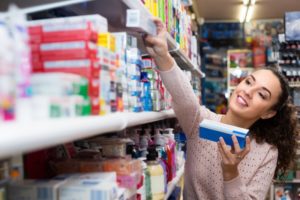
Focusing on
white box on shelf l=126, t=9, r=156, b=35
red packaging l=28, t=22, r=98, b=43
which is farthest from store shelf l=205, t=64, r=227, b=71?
red packaging l=28, t=22, r=98, b=43

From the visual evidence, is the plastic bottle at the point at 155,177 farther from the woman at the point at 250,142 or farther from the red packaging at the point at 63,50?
the red packaging at the point at 63,50

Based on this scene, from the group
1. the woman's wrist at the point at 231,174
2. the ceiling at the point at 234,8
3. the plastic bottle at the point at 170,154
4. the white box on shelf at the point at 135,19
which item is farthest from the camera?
the ceiling at the point at 234,8

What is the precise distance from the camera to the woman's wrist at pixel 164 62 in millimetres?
1649

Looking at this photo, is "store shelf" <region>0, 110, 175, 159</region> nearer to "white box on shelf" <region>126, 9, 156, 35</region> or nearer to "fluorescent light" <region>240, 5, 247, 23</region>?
"white box on shelf" <region>126, 9, 156, 35</region>

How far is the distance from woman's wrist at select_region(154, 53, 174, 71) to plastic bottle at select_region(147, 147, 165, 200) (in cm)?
41

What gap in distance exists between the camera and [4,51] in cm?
66

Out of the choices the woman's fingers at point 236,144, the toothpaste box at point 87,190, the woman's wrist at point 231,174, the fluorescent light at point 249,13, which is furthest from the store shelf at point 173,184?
the fluorescent light at point 249,13

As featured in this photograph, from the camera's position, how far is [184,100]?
1.84m

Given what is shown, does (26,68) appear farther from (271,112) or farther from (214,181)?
(271,112)

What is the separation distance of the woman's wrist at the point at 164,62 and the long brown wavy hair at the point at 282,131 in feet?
2.56

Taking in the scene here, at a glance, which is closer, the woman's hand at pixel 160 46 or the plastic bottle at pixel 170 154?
the woman's hand at pixel 160 46

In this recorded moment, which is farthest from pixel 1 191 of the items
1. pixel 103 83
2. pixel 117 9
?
pixel 117 9

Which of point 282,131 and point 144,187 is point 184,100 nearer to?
point 144,187

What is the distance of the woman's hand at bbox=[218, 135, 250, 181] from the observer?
5.75 feet
